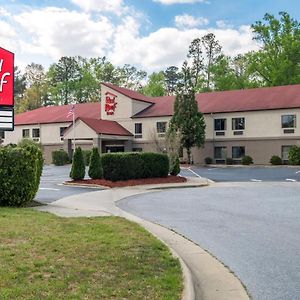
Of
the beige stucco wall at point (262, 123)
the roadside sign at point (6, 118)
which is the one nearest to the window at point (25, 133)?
the beige stucco wall at point (262, 123)

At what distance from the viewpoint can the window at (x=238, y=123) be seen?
48.1 meters

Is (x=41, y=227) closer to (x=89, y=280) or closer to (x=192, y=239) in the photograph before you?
(x=192, y=239)

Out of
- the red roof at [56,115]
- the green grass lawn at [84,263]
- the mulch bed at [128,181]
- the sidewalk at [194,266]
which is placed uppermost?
the red roof at [56,115]

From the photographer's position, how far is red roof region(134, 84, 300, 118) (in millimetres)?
47156

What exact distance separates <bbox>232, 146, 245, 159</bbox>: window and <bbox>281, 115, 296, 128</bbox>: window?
4.88 metres

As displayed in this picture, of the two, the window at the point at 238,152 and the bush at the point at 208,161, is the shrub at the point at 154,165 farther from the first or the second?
the window at the point at 238,152

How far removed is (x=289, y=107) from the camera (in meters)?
45.4

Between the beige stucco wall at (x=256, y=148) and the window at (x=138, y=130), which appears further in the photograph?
the window at (x=138, y=130)

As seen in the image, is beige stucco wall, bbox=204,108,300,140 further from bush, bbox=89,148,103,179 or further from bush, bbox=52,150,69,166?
bush, bbox=89,148,103,179

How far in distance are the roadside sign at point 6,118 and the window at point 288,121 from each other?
35.8m

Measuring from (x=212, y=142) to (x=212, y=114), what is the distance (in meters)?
3.02

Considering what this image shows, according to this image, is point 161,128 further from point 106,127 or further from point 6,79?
point 6,79

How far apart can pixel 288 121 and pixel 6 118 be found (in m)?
36.0

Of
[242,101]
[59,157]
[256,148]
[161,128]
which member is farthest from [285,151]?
[59,157]
